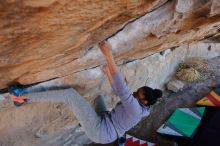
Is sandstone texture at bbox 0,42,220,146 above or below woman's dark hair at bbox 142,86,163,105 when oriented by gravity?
below

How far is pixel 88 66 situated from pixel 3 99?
0.89 meters

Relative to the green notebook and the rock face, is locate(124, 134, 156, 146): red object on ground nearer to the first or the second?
the green notebook

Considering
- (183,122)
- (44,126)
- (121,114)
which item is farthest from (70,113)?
(183,122)

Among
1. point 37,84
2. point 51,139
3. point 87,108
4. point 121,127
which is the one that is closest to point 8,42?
point 37,84

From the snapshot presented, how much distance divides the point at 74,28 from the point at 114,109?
1.18 metres

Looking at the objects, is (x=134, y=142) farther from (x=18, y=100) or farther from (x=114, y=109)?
(x=18, y=100)

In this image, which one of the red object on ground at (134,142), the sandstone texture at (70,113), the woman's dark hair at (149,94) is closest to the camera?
the woman's dark hair at (149,94)

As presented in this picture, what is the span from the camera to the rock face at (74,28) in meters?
1.73

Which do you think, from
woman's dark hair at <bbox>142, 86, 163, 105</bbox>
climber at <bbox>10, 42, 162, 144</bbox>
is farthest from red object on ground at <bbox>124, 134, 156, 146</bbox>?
woman's dark hair at <bbox>142, 86, 163, 105</bbox>

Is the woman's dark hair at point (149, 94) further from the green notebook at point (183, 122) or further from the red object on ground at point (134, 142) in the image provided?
the red object on ground at point (134, 142)

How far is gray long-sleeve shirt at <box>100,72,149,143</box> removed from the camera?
8.63 feet

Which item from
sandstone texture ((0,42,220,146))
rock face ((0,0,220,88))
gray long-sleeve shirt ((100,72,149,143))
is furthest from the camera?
sandstone texture ((0,42,220,146))

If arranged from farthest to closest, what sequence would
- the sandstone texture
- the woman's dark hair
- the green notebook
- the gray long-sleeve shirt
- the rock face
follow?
1. the green notebook
2. the sandstone texture
3. the woman's dark hair
4. the gray long-sleeve shirt
5. the rock face

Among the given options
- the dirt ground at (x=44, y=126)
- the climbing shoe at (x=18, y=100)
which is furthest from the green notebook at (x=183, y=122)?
the climbing shoe at (x=18, y=100)
